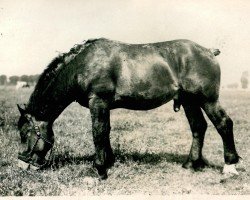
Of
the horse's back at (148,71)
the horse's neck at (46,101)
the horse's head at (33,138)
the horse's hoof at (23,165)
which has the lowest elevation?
the horse's hoof at (23,165)

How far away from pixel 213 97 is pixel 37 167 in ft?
11.0

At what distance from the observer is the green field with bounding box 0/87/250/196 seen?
19.1 ft

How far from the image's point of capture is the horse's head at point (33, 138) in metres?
6.32

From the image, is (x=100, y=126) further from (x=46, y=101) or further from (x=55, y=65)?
(x=55, y=65)

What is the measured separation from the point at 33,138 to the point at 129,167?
183 cm

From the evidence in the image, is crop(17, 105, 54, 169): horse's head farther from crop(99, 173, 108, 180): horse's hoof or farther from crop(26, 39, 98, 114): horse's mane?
crop(99, 173, 108, 180): horse's hoof

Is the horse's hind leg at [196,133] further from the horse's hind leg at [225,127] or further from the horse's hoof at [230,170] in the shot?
the horse's hoof at [230,170]

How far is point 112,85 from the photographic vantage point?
612 centimetres

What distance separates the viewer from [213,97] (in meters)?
6.46

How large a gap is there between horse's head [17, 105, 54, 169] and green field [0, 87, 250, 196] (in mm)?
263

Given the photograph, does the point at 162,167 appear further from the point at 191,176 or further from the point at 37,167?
the point at 37,167

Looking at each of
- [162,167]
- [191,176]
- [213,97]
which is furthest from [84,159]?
[213,97]

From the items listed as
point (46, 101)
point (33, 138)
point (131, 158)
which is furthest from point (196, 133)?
point (33, 138)

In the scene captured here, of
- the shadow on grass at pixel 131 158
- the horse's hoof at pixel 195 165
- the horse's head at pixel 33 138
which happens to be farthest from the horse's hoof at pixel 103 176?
the horse's hoof at pixel 195 165
